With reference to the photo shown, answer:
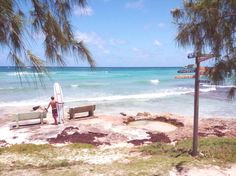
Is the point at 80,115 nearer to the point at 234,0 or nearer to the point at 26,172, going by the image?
the point at 26,172

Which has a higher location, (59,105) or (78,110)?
(59,105)

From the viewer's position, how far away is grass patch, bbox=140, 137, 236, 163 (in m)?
6.82

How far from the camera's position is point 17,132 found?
10578 mm

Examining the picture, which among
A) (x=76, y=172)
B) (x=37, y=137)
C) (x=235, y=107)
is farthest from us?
(x=235, y=107)

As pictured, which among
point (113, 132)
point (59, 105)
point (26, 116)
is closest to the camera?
point (113, 132)

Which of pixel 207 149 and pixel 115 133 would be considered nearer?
pixel 207 149

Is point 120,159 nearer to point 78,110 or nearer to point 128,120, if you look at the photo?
point 128,120

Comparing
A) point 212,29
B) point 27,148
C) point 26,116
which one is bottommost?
point 27,148

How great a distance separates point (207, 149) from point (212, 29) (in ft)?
11.5

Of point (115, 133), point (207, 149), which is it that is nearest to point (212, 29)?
point (207, 149)

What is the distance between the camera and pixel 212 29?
4.77 metres

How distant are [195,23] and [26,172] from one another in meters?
4.06

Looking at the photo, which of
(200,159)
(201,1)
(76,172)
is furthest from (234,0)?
(76,172)

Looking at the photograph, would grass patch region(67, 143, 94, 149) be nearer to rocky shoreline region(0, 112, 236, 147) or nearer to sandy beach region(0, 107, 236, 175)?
sandy beach region(0, 107, 236, 175)
